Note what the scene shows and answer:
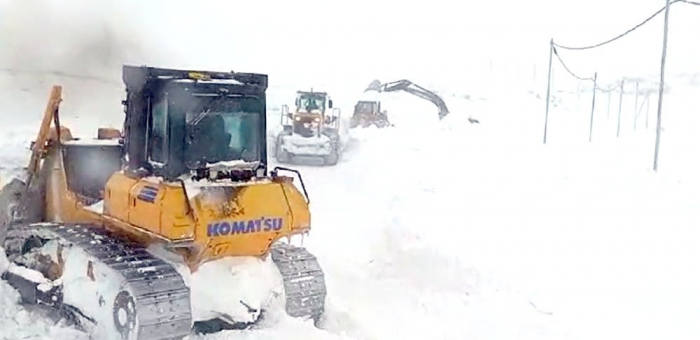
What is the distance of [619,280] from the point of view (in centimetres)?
926

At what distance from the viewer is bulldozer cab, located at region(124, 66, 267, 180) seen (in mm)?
6711

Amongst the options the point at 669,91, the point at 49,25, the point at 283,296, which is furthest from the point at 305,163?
the point at 669,91

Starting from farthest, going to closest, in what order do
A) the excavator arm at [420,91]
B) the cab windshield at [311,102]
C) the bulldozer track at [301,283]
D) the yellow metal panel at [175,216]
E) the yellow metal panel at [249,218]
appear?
the excavator arm at [420,91]
the cab windshield at [311,102]
the bulldozer track at [301,283]
the yellow metal panel at [249,218]
the yellow metal panel at [175,216]

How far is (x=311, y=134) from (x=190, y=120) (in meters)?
14.8

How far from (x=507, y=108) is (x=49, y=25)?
35.6m

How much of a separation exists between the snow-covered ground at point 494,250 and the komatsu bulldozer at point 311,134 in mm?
629

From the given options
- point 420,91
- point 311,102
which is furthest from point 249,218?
point 420,91

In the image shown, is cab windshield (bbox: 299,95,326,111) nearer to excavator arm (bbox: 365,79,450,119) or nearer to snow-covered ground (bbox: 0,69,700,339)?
snow-covered ground (bbox: 0,69,700,339)

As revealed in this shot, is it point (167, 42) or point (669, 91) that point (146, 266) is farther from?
point (669, 91)

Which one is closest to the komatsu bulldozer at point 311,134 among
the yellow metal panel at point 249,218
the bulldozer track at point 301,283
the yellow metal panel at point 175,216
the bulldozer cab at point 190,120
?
the bulldozer track at point 301,283

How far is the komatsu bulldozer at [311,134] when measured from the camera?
20.7 m

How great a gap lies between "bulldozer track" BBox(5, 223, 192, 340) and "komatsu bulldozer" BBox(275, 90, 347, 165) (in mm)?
13883

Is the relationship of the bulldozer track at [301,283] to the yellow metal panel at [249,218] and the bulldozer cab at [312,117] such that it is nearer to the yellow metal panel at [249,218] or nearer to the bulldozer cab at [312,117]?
the yellow metal panel at [249,218]

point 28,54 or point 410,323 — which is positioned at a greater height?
point 28,54
